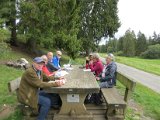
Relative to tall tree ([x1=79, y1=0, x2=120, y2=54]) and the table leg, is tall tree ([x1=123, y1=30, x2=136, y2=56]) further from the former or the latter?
the table leg

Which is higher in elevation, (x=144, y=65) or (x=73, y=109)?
(x=73, y=109)

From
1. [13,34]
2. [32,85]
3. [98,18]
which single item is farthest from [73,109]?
[98,18]

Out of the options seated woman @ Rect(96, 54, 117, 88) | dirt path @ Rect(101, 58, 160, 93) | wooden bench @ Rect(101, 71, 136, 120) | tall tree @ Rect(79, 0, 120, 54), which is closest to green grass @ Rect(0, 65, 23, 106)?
seated woman @ Rect(96, 54, 117, 88)

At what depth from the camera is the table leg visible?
7.45 meters

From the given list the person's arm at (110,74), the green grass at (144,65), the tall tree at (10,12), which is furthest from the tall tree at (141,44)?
the person's arm at (110,74)

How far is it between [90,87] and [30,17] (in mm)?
18907

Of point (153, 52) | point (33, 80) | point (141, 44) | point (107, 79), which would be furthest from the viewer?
point (141, 44)

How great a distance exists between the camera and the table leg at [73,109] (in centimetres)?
745

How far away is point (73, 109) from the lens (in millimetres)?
7543

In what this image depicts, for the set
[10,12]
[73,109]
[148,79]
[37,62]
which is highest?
[10,12]

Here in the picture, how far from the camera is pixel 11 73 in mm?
16422

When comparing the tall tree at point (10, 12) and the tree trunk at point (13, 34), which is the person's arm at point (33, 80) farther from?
the tree trunk at point (13, 34)

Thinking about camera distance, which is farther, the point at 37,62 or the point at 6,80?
the point at 6,80

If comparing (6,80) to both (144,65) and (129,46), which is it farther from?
(129,46)
